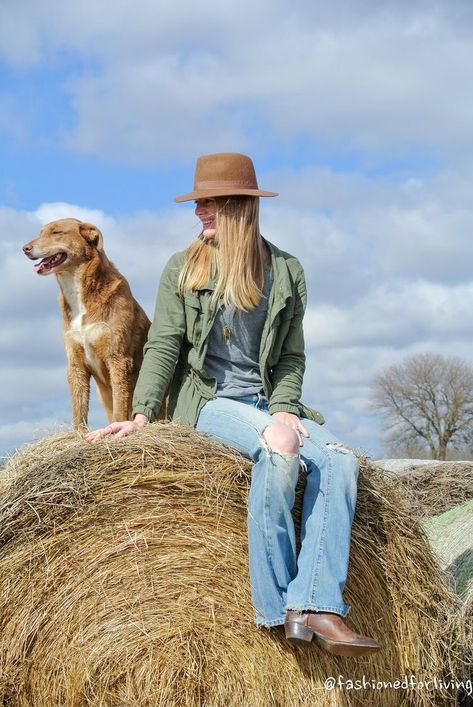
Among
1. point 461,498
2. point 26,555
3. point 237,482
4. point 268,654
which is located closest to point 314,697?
point 268,654

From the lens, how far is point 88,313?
677 centimetres

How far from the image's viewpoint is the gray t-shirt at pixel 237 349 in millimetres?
5383

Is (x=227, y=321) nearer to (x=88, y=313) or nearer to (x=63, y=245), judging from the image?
(x=88, y=313)

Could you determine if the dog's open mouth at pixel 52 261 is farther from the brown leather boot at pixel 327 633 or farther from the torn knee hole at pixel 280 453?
the brown leather boot at pixel 327 633

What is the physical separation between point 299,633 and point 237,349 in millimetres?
1618

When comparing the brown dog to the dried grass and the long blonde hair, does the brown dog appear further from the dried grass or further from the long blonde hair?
the dried grass

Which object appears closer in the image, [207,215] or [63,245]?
[207,215]

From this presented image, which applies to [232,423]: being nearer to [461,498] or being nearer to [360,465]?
[360,465]

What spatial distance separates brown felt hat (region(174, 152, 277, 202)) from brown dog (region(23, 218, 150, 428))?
4.70 feet

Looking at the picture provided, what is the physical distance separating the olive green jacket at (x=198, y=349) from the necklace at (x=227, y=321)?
7 cm

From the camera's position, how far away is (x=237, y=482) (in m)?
4.87

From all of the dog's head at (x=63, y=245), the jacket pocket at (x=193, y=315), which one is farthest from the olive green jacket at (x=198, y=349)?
the dog's head at (x=63, y=245)

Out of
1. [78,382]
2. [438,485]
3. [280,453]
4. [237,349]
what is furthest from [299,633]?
[438,485]

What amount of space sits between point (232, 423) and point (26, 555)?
118cm
